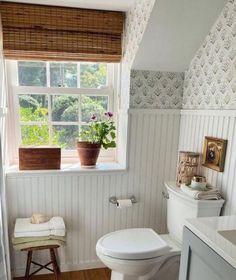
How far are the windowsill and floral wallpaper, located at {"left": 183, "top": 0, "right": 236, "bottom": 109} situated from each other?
2.53ft

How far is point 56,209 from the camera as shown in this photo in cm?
196

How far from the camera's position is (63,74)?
2074 millimetres

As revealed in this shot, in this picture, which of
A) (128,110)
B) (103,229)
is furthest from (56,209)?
(128,110)

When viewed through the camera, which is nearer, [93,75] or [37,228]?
[37,228]

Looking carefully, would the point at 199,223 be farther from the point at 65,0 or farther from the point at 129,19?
the point at 65,0

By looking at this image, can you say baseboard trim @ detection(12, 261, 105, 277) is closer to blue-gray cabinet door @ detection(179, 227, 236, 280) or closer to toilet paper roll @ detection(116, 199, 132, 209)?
toilet paper roll @ detection(116, 199, 132, 209)

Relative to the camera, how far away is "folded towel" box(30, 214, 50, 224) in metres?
1.80

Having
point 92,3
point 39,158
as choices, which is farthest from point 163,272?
A: point 92,3

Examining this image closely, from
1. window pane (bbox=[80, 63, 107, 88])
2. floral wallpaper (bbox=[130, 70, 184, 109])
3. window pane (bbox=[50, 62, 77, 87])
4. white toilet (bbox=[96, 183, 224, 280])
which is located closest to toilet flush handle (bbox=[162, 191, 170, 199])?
white toilet (bbox=[96, 183, 224, 280])

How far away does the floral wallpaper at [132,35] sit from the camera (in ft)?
5.22

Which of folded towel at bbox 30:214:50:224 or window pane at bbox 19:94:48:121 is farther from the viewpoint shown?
window pane at bbox 19:94:48:121

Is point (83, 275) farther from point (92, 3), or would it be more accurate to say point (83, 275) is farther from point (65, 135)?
point (92, 3)

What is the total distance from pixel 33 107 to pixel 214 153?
4.68 ft

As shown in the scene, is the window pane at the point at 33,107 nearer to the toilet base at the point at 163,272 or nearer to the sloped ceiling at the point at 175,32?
the sloped ceiling at the point at 175,32
